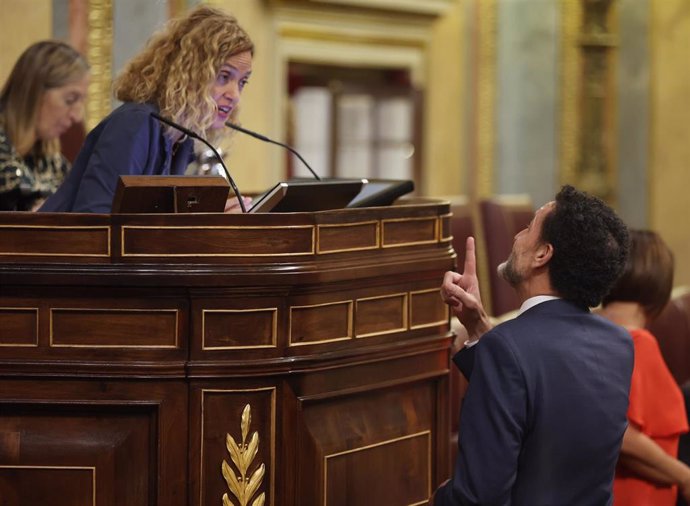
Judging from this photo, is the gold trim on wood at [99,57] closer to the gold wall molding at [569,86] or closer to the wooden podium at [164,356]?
the wooden podium at [164,356]

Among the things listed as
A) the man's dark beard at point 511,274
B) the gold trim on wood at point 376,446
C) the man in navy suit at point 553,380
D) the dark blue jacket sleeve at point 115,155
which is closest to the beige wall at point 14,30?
the dark blue jacket sleeve at point 115,155

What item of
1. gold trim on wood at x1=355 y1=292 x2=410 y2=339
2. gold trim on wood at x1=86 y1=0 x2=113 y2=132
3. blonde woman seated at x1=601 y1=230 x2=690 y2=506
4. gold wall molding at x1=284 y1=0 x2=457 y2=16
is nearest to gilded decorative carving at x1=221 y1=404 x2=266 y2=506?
gold trim on wood at x1=355 y1=292 x2=410 y2=339

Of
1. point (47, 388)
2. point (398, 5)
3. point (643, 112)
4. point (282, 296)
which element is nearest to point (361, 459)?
point (282, 296)

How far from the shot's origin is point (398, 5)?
340 inches

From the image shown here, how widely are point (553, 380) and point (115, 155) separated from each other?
1364 mm

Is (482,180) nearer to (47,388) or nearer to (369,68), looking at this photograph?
(369,68)

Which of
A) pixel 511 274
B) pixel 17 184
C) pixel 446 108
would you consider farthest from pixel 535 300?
pixel 446 108

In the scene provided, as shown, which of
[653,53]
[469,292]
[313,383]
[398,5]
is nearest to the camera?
[469,292]

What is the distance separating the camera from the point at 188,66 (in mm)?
3176

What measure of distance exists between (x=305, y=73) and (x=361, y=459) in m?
6.19

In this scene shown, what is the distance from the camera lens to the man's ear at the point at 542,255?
7.77 ft

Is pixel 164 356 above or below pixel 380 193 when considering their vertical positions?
below

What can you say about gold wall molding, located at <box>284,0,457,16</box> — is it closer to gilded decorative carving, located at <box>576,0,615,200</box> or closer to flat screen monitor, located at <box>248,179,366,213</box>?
gilded decorative carving, located at <box>576,0,615,200</box>

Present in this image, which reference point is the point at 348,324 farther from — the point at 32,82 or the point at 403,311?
the point at 32,82
